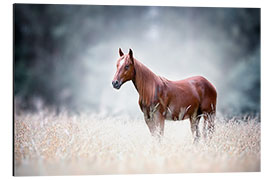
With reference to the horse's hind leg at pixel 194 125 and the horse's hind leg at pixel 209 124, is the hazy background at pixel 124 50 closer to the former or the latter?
the horse's hind leg at pixel 209 124

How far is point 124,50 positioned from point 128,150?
474 centimetres

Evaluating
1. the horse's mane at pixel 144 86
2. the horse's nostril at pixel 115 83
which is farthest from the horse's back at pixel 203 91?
the horse's nostril at pixel 115 83

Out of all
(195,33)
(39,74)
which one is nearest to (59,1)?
(195,33)

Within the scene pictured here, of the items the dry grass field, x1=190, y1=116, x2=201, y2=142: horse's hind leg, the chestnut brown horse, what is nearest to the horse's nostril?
the chestnut brown horse

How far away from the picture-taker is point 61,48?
10.3 m

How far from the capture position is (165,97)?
4.91m

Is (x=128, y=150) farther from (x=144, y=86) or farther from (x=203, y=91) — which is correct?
(x=203, y=91)

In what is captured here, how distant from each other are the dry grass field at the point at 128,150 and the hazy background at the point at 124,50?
1595 millimetres

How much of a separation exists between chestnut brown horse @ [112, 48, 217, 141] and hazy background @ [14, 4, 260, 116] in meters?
1.42

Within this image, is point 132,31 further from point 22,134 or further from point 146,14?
point 22,134

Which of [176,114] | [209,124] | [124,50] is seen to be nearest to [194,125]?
[209,124]

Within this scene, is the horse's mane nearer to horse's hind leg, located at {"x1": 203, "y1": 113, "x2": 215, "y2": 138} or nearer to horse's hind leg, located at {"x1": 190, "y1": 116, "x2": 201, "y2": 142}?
horse's hind leg, located at {"x1": 190, "y1": 116, "x2": 201, "y2": 142}

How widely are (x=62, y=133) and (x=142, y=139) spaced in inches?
45.6

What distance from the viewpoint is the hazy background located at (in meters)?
7.01
